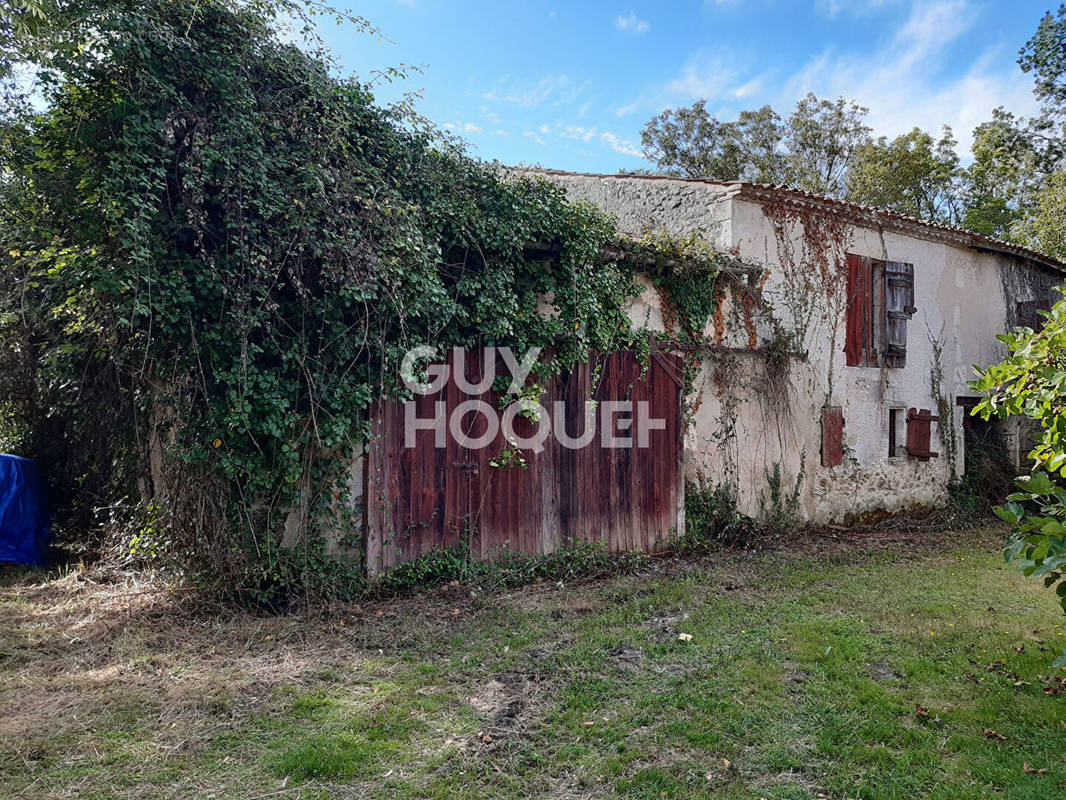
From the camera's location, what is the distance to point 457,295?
552 centimetres

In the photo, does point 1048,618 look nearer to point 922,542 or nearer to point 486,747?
point 922,542

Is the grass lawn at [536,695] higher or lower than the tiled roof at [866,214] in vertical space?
lower

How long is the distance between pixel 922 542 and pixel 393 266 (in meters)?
7.55

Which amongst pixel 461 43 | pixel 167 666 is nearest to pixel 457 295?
pixel 461 43

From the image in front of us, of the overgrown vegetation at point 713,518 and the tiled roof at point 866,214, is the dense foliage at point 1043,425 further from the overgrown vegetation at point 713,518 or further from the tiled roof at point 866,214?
the tiled roof at point 866,214

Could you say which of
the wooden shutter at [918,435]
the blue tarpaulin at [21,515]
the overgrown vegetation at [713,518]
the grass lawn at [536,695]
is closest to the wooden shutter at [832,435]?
the wooden shutter at [918,435]

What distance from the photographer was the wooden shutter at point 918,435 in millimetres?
9188

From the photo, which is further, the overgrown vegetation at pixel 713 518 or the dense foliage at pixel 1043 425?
the overgrown vegetation at pixel 713 518

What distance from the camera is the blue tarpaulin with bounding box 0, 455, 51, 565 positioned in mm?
6012

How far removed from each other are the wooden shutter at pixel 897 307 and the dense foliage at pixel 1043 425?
602 cm

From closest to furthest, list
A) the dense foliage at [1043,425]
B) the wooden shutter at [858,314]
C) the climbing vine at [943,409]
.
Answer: the dense foliage at [1043,425] < the wooden shutter at [858,314] < the climbing vine at [943,409]

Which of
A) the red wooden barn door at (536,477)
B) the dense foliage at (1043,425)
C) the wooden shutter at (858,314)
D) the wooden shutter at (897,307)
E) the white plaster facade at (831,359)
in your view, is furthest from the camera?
the wooden shutter at (897,307)

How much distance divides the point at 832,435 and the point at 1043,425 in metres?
5.48

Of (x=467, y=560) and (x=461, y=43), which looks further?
(x=461, y=43)
